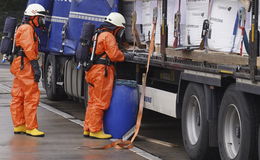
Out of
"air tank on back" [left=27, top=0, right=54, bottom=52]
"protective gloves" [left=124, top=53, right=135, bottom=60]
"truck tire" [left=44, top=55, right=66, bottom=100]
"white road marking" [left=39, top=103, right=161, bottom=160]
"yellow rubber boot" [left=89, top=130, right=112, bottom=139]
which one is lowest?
"white road marking" [left=39, top=103, right=161, bottom=160]

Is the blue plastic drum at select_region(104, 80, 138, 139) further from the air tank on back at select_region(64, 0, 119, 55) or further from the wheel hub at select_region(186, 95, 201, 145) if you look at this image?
the air tank on back at select_region(64, 0, 119, 55)

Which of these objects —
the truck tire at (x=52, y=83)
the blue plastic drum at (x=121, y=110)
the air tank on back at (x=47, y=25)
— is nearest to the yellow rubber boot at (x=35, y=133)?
the blue plastic drum at (x=121, y=110)

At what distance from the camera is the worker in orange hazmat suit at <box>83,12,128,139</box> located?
1277 centimetres

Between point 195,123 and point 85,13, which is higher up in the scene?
point 85,13

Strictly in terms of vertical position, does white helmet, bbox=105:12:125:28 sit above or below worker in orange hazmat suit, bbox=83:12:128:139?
above

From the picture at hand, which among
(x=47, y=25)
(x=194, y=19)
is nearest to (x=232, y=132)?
(x=194, y=19)

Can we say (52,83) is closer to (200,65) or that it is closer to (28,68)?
(28,68)

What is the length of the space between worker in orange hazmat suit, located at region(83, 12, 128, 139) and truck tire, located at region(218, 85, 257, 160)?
3.02 m

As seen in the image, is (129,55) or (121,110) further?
(129,55)

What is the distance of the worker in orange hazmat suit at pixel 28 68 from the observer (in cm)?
1276

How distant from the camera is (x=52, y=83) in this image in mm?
18844

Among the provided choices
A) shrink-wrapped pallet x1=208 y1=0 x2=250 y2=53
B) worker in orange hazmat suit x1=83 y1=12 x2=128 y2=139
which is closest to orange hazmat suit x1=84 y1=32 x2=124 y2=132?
worker in orange hazmat suit x1=83 y1=12 x2=128 y2=139

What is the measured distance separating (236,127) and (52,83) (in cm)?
949

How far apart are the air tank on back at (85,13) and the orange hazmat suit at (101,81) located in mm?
1971
